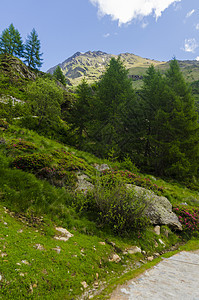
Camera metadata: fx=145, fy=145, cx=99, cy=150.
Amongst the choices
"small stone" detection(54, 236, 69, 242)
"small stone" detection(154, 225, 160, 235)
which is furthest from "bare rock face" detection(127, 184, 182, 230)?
"small stone" detection(54, 236, 69, 242)

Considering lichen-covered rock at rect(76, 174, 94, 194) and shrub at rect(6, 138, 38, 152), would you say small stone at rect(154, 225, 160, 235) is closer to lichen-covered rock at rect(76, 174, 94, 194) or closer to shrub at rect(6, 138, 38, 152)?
lichen-covered rock at rect(76, 174, 94, 194)

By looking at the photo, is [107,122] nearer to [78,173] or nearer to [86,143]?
[86,143]

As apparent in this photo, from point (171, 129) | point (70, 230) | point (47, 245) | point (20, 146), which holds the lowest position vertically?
point (70, 230)

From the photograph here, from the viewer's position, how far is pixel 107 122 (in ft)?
63.8

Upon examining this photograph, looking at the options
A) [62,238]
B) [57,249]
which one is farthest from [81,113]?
[57,249]

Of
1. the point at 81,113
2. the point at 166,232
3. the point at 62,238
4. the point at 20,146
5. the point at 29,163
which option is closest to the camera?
the point at 62,238

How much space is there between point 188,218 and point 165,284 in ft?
20.6

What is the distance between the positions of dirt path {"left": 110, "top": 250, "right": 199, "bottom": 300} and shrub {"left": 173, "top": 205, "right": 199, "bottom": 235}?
3.56 meters

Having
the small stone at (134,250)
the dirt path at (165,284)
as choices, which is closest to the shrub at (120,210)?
the small stone at (134,250)

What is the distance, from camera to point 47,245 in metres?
3.87

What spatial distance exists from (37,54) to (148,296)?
234 ft

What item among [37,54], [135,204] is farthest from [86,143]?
[37,54]

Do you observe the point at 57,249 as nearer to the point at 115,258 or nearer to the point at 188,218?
the point at 115,258

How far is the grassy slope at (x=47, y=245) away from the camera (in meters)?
2.87
